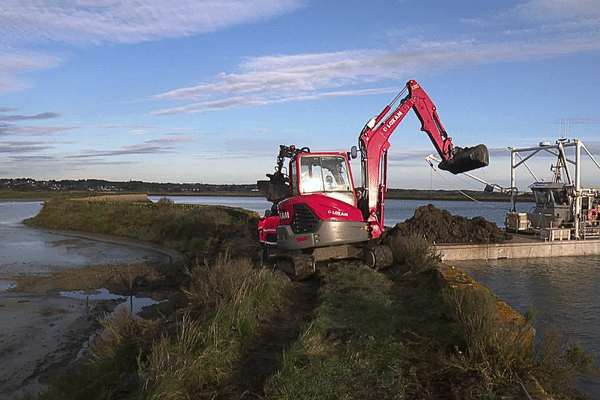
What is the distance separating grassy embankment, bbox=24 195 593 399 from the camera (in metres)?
5.25

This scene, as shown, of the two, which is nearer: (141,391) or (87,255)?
(141,391)

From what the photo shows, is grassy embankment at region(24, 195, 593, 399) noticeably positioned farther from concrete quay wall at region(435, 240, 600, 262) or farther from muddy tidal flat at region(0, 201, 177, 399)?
concrete quay wall at region(435, 240, 600, 262)

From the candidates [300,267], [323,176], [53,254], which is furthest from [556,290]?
[53,254]

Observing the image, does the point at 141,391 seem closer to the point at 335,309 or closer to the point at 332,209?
the point at 335,309

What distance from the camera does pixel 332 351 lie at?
6.21 metres

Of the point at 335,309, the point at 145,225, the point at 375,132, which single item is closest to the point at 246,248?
the point at 375,132

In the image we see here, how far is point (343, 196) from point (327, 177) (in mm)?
604

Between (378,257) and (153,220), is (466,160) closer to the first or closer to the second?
(378,257)

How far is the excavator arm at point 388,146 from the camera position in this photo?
13867 millimetres

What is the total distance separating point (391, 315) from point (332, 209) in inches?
174

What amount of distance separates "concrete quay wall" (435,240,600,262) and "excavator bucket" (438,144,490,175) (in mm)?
7745

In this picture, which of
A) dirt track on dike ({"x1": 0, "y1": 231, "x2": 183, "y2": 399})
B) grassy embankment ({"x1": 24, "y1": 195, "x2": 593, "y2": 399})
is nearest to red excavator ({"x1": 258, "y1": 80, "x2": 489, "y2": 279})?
grassy embankment ({"x1": 24, "y1": 195, "x2": 593, "y2": 399})

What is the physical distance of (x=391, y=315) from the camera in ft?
25.5

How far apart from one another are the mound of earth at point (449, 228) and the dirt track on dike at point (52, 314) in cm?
1207
